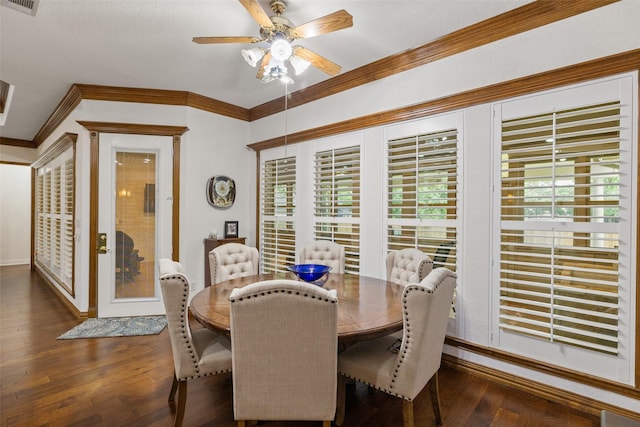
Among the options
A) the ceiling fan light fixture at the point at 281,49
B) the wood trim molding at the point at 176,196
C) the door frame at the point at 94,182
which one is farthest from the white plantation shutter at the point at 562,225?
the door frame at the point at 94,182

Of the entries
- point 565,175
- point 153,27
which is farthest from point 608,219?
point 153,27

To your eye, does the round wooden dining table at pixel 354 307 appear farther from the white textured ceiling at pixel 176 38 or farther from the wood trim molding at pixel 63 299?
the wood trim molding at pixel 63 299

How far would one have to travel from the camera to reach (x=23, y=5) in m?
2.32

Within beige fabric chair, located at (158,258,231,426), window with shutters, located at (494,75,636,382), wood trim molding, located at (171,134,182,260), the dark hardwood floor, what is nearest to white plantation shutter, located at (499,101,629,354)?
window with shutters, located at (494,75,636,382)

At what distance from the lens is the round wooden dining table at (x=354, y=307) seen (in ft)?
5.67

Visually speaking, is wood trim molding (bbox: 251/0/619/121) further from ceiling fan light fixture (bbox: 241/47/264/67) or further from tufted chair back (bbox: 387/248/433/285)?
tufted chair back (bbox: 387/248/433/285)

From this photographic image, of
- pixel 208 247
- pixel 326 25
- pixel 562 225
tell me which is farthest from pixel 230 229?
pixel 562 225

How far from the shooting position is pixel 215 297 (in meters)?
2.30

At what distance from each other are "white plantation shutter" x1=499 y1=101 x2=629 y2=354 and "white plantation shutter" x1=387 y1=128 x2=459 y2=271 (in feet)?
1.34

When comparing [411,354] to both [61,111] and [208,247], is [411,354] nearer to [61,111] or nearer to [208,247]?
[208,247]

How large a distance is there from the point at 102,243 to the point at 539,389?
465 cm

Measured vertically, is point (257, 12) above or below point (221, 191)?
above

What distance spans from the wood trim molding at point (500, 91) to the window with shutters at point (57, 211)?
3.61 metres

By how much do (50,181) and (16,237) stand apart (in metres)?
3.48
